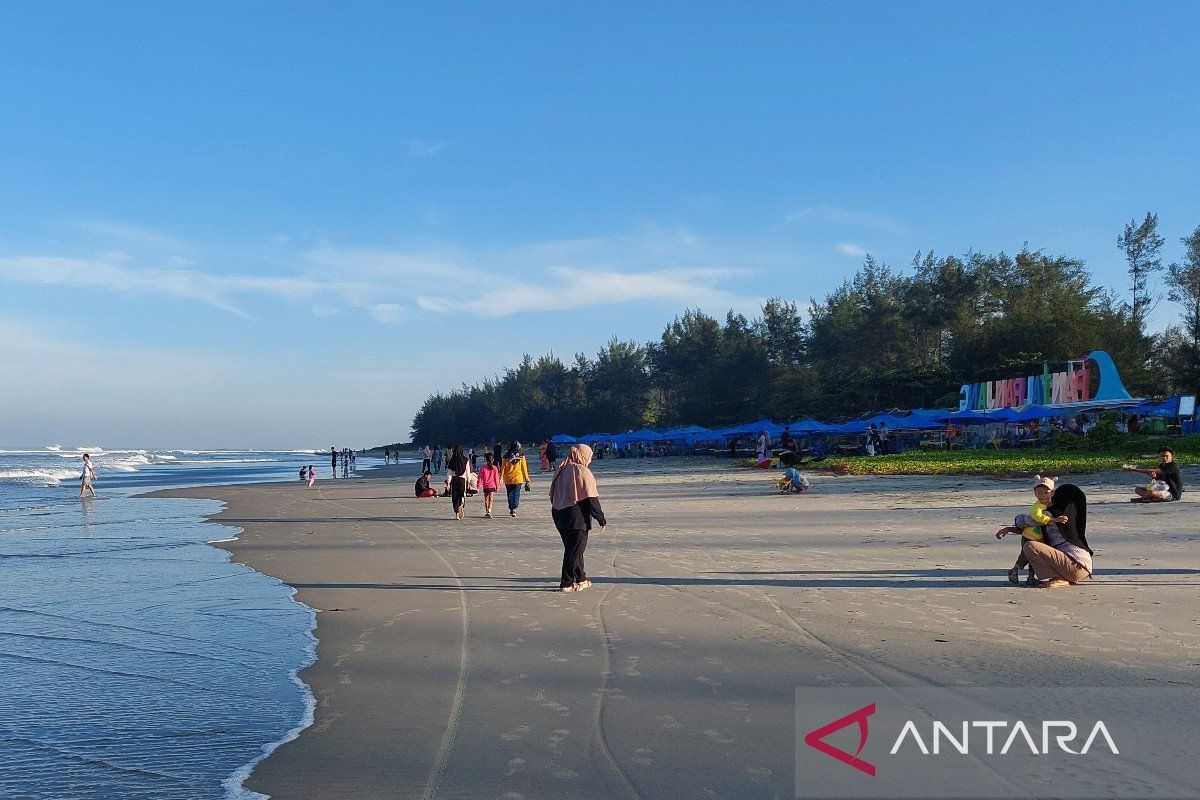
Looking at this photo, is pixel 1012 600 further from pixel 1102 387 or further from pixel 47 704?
pixel 1102 387

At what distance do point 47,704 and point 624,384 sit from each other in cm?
9202

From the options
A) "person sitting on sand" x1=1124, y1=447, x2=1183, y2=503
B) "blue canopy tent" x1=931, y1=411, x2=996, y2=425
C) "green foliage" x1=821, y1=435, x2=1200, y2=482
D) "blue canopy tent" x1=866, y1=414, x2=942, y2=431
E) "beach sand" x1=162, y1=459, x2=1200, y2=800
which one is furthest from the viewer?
"blue canopy tent" x1=866, y1=414, x2=942, y2=431

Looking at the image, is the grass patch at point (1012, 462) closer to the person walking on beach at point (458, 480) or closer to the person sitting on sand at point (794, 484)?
the person sitting on sand at point (794, 484)

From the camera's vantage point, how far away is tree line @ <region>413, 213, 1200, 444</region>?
54.8 meters

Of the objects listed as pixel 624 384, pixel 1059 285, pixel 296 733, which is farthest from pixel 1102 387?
pixel 624 384

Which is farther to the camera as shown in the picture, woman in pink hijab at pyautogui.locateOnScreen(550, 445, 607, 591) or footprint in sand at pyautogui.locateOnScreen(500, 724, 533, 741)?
woman in pink hijab at pyautogui.locateOnScreen(550, 445, 607, 591)

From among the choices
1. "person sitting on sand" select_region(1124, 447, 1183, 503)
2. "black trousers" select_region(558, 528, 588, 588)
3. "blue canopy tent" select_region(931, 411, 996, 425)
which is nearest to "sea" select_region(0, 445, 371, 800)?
"black trousers" select_region(558, 528, 588, 588)

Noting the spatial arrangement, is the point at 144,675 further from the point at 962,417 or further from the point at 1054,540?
the point at 962,417

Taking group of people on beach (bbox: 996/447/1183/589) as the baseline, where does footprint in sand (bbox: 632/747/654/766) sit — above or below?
below

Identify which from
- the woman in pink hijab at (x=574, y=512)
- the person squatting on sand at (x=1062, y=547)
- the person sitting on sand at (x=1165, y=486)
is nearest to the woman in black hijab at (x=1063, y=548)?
the person squatting on sand at (x=1062, y=547)

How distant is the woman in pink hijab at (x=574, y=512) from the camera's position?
32.7ft

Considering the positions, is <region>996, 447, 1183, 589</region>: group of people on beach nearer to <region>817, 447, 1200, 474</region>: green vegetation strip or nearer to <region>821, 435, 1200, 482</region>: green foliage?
<region>817, 447, 1200, 474</region>: green vegetation strip

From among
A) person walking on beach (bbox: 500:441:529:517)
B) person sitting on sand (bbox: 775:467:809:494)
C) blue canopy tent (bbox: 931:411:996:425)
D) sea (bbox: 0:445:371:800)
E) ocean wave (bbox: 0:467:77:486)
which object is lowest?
ocean wave (bbox: 0:467:77:486)

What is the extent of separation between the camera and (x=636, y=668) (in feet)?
21.5
